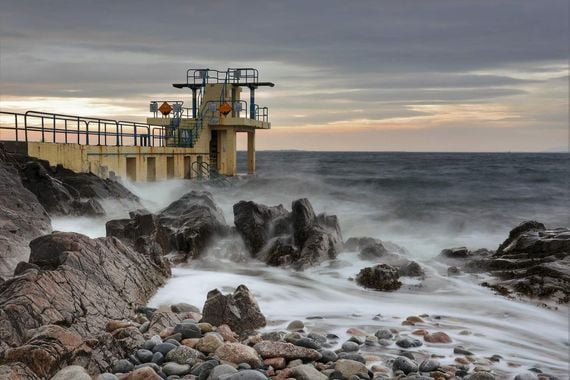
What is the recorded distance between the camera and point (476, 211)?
81.8ft

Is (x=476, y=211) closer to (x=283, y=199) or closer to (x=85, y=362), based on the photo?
(x=283, y=199)

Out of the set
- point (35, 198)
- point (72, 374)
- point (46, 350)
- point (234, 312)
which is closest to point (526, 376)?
point (234, 312)

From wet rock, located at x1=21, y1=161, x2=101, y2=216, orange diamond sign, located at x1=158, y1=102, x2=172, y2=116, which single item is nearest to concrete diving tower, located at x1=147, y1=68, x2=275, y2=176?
orange diamond sign, located at x1=158, y1=102, x2=172, y2=116

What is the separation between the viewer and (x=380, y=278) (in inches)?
419

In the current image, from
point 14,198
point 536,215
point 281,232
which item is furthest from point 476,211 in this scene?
point 14,198

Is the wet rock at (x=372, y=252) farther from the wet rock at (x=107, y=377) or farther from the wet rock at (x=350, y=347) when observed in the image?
the wet rock at (x=107, y=377)

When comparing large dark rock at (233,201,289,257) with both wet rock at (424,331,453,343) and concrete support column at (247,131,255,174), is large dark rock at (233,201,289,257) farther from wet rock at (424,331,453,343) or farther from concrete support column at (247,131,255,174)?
concrete support column at (247,131,255,174)

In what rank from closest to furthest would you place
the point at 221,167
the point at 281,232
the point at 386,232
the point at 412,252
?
1. the point at 281,232
2. the point at 412,252
3. the point at 386,232
4. the point at 221,167

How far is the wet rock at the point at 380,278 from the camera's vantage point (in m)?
10.6

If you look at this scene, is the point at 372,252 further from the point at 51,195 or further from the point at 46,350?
the point at 46,350

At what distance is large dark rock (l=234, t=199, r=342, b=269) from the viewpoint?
12.5 metres

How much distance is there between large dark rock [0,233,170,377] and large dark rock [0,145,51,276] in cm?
107

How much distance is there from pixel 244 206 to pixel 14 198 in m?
5.08

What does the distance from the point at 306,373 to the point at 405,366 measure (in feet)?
4.02
